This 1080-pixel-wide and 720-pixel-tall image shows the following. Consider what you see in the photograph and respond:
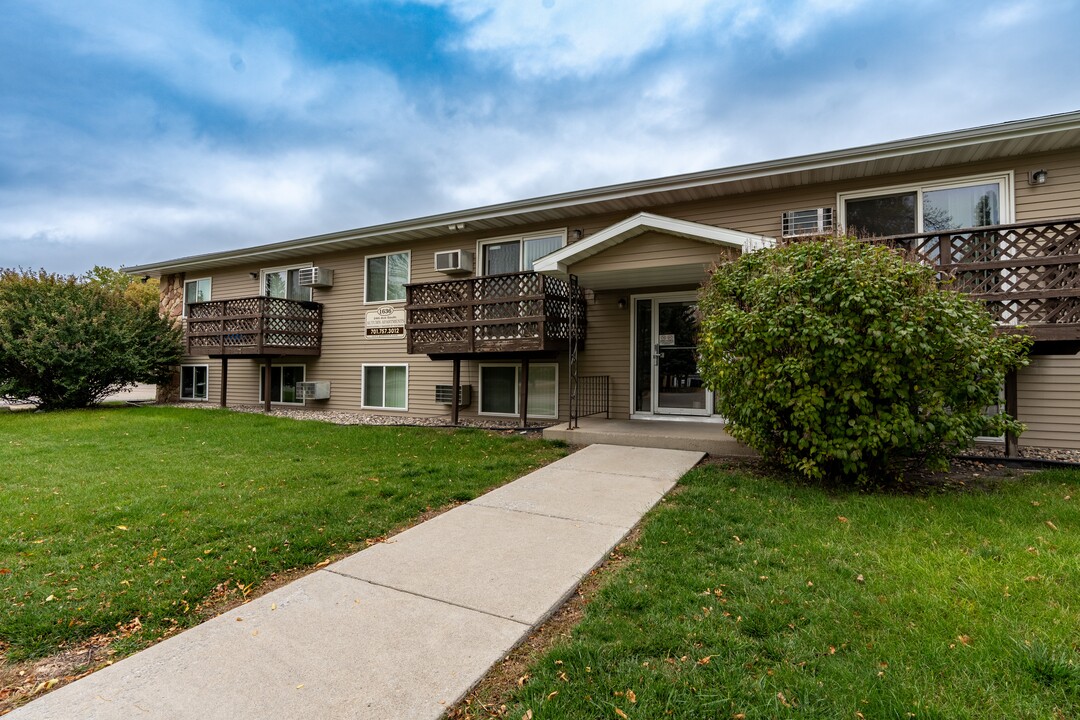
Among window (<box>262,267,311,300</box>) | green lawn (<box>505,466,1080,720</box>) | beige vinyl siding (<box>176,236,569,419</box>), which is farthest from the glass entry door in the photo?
window (<box>262,267,311,300</box>)

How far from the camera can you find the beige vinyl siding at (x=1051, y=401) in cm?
628

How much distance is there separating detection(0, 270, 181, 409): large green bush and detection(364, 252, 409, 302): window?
6.58m

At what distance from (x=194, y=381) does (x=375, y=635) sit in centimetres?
1538

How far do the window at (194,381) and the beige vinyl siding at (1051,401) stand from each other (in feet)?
57.6

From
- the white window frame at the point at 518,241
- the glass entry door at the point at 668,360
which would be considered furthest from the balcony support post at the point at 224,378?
the glass entry door at the point at 668,360

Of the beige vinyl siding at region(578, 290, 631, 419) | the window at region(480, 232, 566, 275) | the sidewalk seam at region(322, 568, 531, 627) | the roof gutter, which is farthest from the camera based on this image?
the window at region(480, 232, 566, 275)

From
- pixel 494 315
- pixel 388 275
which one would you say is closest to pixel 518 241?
pixel 494 315

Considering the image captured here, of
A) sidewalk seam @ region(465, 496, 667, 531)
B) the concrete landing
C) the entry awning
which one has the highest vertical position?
the entry awning

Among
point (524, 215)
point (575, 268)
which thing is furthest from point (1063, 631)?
point (524, 215)

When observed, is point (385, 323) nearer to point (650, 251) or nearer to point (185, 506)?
point (650, 251)

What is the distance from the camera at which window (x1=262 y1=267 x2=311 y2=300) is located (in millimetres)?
12594

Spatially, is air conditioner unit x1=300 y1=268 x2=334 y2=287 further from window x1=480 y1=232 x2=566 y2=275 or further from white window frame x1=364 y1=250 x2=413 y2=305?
window x1=480 y1=232 x2=566 y2=275

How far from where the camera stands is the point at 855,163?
6.83 meters

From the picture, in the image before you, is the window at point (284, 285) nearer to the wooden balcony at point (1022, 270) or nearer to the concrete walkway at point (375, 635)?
the concrete walkway at point (375, 635)
